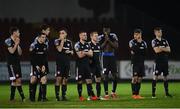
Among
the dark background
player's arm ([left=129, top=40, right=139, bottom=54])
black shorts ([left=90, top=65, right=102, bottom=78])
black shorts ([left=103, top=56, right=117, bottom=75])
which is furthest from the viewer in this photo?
the dark background

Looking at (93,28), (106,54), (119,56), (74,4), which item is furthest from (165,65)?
(74,4)

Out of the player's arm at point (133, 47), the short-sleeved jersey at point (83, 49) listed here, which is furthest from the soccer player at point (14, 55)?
the player's arm at point (133, 47)

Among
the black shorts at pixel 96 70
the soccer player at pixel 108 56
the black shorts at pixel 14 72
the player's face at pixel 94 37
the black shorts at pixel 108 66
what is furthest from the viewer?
the black shorts at pixel 108 66

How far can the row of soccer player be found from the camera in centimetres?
1553

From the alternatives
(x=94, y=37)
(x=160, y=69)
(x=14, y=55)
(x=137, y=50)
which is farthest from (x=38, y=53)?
(x=160, y=69)

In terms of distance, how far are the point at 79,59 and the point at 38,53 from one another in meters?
1.27

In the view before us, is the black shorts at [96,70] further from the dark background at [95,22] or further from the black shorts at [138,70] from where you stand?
the dark background at [95,22]

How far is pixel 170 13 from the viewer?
110ft

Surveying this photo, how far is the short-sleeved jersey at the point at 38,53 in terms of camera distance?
15508 mm

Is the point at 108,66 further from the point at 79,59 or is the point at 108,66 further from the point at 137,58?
the point at 79,59

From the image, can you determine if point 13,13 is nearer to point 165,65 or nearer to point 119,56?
point 119,56

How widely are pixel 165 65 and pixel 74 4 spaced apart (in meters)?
14.9

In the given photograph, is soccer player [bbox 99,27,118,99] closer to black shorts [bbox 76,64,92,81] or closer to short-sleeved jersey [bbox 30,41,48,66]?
black shorts [bbox 76,64,92,81]

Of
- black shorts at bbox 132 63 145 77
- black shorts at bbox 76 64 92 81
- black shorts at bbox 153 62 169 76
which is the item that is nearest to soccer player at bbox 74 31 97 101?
black shorts at bbox 76 64 92 81
